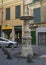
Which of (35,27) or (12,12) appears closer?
(35,27)

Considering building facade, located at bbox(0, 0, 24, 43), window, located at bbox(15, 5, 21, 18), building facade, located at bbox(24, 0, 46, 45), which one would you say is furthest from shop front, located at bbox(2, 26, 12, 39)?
building facade, located at bbox(24, 0, 46, 45)

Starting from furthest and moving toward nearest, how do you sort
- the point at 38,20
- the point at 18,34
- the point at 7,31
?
the point at 7,31 → the point at 18,34 → the point at 38,20

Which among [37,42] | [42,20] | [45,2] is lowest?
[37,42]

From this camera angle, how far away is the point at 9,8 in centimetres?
4956

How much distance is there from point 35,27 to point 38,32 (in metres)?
0.99

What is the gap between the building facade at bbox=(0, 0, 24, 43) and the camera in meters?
47.0

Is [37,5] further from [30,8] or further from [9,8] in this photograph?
[9,8]

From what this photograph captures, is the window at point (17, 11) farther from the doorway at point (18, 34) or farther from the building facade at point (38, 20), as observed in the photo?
the building facade at point (38, 20)

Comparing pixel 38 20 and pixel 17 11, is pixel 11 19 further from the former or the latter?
pixel 38 20

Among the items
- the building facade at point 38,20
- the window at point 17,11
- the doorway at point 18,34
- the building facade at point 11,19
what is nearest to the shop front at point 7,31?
the building facade at point 11,19

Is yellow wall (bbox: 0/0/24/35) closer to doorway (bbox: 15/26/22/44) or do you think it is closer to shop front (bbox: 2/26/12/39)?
shop front (bbox: 2/26/12/39)

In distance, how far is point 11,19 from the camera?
160 feet

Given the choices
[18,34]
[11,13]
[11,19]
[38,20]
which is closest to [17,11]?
[11,13]

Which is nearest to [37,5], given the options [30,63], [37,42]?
[37,42]
